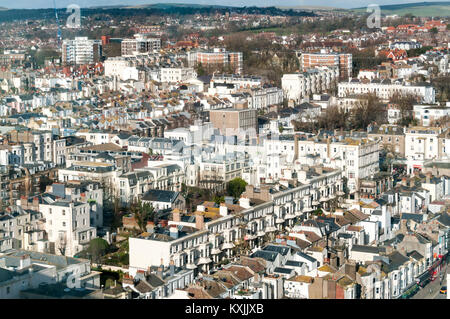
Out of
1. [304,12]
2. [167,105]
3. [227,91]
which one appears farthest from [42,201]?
[304,12]

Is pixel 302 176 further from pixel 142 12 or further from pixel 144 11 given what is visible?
pixel 144 11

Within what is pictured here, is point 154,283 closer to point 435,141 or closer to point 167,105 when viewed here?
point 435,141

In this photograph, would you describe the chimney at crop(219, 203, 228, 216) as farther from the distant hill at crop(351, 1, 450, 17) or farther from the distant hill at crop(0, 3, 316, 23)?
the distant hill at crop(351, 1, 450, 17)

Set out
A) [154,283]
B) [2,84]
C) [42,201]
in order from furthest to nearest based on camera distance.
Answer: [2,84] → [42,201] → [154,283]

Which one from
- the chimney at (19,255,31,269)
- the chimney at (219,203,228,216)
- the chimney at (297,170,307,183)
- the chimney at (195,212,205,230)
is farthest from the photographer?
the chimney at (297,170,307,183)

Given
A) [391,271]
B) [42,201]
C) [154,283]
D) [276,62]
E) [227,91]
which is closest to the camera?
[154,283]

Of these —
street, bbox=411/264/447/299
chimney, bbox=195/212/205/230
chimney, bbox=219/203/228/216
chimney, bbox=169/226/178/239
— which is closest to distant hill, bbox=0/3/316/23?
chimney, bbox=219/203/228/216

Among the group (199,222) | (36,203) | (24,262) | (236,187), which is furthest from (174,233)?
(236,187)
